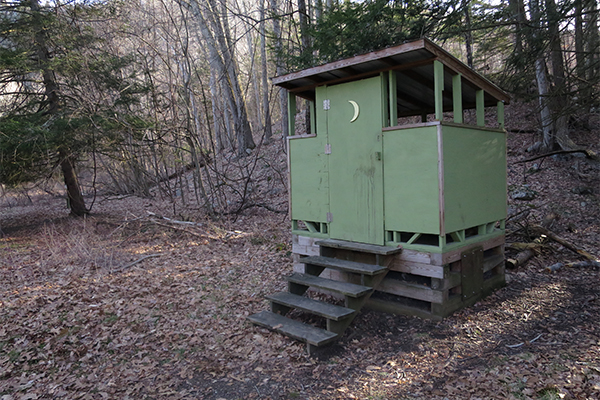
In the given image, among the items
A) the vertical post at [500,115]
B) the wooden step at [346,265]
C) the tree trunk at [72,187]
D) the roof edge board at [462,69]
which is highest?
the roof edge board at [462,69]

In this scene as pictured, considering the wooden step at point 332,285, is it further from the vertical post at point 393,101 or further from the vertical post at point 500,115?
the vertical post at point 500,115

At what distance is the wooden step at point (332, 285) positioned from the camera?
4.66m

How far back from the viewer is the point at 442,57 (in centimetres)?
485

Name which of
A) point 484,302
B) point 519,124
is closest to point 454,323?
point 484,302

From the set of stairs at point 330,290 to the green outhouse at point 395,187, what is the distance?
0.07 feet

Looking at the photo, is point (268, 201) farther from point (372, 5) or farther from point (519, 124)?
point (519, 124)

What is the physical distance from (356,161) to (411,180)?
854 mm

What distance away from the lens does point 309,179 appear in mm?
6008

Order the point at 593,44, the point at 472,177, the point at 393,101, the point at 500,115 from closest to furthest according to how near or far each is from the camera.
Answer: the point at 393,101
the point at 472,177
the point at 500,115
the point at 593,44

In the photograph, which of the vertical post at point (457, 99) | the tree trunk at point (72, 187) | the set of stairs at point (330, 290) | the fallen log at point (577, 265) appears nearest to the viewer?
the set of stairs at point (330, 290)

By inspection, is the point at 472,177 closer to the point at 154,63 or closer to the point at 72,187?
the point at 154,63

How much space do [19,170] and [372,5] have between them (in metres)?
10.5

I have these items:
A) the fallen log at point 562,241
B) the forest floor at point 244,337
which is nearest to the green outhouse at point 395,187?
the forest floor at point 244,337

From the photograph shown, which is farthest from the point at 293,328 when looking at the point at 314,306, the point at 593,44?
the point at 593,44
